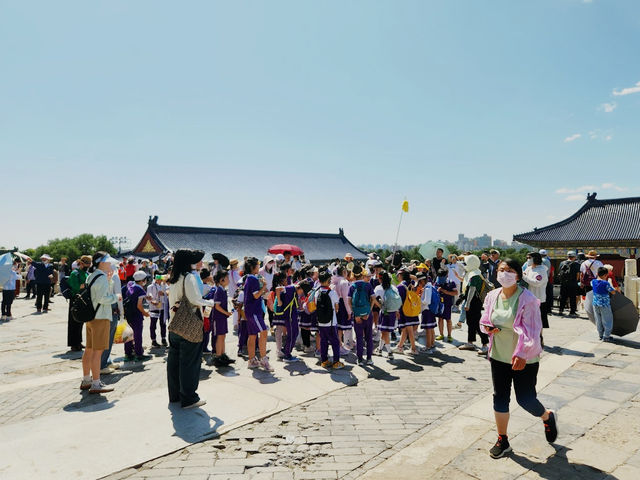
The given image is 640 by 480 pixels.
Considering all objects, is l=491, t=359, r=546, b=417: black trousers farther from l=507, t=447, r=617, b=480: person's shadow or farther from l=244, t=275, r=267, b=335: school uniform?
l=244, t=275, r=267, b=335: school uniform

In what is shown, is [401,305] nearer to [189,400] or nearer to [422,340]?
[422,340]

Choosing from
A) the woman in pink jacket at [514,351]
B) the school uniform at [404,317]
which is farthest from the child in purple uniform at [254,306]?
the woman in pink jacket at [514,351]

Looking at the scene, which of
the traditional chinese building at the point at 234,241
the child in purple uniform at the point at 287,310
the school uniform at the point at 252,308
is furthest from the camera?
the traditional chinese building at the point at 234,241

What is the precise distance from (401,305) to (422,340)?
197 centimetres

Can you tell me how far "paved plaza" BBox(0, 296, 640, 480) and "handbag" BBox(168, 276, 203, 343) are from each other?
90 cm

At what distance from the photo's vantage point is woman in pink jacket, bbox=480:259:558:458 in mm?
3418

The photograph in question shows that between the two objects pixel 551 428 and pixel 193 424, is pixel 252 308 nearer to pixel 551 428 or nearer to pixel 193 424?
pixel 193 424

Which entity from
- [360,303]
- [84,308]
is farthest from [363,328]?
[84,308]

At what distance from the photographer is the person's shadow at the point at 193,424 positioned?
3969 mm

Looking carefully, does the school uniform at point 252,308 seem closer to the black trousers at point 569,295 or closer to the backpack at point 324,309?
the backpack at point 324,309

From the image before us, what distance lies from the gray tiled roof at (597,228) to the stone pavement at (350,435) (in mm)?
22595

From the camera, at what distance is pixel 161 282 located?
8.00 meters

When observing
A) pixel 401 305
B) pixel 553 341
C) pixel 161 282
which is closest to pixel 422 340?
pixel 401 305

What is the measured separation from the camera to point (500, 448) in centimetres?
351
